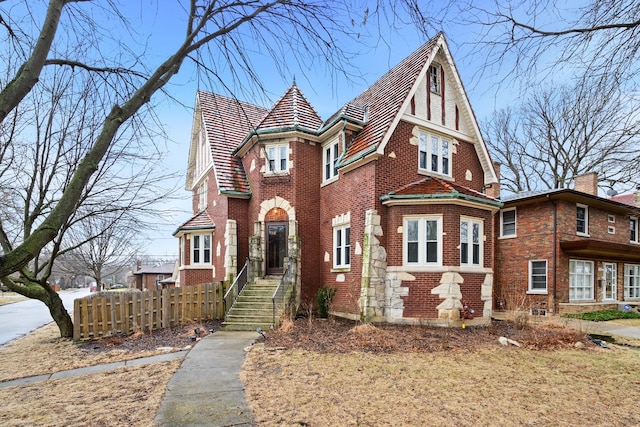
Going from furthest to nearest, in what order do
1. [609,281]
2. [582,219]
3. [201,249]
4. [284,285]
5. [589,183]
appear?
[589,183], [609,281], [582,219], [201,249], [284,285]

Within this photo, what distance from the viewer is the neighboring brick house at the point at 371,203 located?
496 inches

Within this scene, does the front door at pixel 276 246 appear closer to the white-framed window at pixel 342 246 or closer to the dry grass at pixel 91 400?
the white-framed window at pixel 342 246

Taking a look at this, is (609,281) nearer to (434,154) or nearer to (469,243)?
(469,243)

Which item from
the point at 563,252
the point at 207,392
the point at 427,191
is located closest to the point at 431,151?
the point at 427,191

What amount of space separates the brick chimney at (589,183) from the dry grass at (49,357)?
24.2 metres

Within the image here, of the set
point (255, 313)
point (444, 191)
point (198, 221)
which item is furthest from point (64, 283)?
point (444, 191)

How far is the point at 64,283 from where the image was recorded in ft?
289

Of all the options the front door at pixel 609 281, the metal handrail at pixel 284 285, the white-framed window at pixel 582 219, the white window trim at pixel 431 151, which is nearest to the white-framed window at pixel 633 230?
the front door at pixel 609 281

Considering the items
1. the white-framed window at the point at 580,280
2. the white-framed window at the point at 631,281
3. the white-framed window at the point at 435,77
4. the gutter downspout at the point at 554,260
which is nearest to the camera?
the white-framed window at the point at 435,77

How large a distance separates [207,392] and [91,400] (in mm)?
1852

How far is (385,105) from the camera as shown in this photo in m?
14.7

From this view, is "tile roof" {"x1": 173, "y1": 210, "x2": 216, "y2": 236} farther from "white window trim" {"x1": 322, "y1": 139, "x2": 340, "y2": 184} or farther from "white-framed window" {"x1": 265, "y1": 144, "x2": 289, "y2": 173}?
"white window trim" {"x1": 322, "y1": 139, "x2": 340, "y2": 184}

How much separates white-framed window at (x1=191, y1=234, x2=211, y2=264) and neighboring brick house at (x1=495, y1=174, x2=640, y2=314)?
14661 mm

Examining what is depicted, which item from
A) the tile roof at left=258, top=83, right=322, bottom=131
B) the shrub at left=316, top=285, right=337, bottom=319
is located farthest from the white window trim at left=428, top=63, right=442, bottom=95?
the shrub at left=316, top=285, right=337, bottom=319
